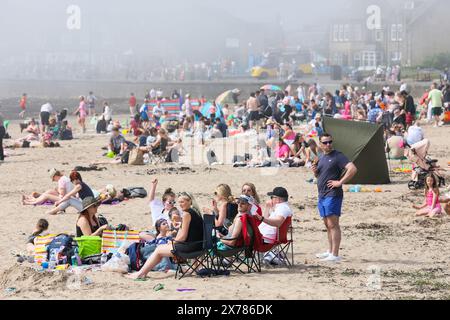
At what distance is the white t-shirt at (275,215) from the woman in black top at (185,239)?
96 centimetres

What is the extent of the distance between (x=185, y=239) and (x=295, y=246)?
2456mm

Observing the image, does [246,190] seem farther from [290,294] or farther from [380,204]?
[380,204]

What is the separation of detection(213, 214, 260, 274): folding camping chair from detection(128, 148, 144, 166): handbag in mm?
11384

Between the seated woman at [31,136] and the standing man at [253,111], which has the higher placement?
the standing man at [253,111]

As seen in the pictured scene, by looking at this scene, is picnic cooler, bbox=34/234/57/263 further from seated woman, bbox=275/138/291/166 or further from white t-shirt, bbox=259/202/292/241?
seated woman, bbox=275/138/291/166

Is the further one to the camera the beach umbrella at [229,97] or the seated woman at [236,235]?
the beach umbrella at [229,97]

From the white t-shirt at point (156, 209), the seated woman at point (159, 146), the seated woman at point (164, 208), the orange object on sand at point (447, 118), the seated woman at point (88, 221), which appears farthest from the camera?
the orange object on sand at point (447, 118)

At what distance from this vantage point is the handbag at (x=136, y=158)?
22438 mm

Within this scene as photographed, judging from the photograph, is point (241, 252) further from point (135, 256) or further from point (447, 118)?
point (447, 118)

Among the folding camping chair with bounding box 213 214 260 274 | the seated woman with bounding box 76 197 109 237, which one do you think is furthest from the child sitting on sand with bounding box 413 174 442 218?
the seated woman with bounding box 76 197 109 237

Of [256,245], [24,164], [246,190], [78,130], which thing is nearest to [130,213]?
[246,190]

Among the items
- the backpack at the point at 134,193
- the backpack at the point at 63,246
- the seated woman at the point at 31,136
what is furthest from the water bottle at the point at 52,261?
the seated woman at the point at 31,136

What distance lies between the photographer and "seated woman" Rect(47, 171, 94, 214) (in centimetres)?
1511

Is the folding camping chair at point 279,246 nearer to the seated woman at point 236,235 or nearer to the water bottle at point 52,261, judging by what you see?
the seated woman at point 236,235
